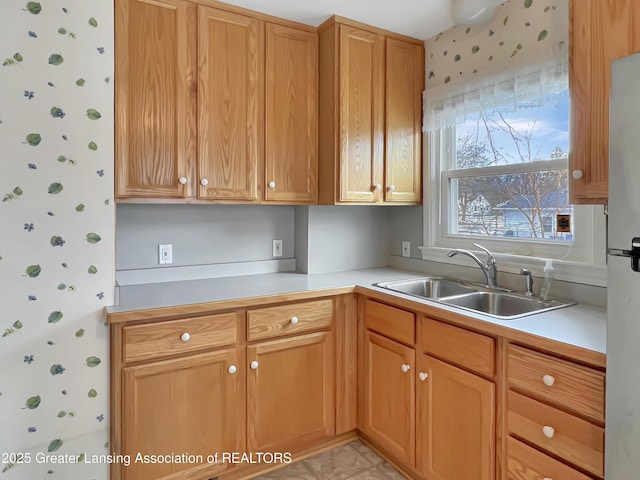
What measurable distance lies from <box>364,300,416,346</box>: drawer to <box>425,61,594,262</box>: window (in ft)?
2.36

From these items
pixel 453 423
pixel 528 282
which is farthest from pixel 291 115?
pixel 453 423

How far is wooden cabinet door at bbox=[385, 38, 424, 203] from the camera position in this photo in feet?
8.02

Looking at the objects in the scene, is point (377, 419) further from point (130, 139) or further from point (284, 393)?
point (130, 139)

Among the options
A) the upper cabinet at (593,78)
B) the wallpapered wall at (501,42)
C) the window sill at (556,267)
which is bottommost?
the window sill at (556,267)

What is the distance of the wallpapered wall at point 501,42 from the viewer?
6.21 feet

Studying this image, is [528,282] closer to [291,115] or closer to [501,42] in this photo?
[501,42]

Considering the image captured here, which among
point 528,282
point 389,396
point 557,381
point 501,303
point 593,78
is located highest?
point 593,78

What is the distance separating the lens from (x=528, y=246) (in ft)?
6.86

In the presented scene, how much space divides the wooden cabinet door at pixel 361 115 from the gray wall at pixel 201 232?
0.53 meters

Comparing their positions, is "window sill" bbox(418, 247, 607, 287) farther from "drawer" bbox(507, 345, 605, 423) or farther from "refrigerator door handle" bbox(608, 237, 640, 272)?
"refrigerator door handle" bbox(608, 237, 640, 272)

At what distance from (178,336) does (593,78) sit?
1.82m

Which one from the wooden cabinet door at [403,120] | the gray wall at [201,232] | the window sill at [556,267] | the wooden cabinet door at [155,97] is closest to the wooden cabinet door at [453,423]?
the window sill at [556,267]

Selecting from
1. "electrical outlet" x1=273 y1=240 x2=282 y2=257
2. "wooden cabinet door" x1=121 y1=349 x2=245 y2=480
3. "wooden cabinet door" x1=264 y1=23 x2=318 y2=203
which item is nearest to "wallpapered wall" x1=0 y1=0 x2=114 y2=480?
"wooden cabinet door" x1=121 y1=349 x2=245 y2=480

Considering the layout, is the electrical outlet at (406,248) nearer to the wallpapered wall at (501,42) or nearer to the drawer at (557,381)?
the wallpapered wall at (501,42)
